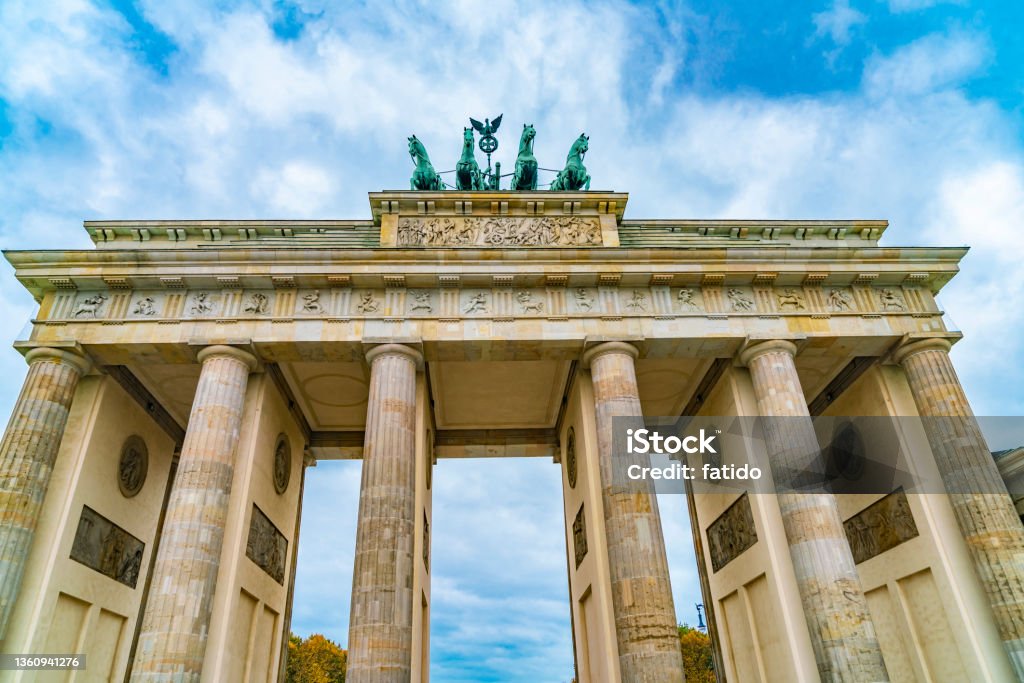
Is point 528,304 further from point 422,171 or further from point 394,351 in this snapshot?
point 422,171

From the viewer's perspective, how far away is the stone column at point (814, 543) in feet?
40.3

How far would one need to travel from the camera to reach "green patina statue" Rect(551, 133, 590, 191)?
66.1 ft

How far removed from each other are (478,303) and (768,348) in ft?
24.5

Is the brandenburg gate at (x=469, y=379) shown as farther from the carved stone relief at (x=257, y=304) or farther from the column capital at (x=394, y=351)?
the carved stone relief at (x=257, y=304)

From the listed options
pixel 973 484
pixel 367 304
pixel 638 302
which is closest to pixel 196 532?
pixel 367 304

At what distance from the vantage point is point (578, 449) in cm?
1778

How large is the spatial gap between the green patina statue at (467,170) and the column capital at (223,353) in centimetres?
870

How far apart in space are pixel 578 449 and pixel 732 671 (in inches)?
289

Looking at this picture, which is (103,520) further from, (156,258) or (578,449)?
(578,449)

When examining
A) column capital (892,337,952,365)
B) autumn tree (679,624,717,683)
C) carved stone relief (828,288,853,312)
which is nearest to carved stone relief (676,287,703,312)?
carved stone relief (828,288,853,312)

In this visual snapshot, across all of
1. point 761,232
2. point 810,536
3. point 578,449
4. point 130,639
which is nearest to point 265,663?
point 130,639

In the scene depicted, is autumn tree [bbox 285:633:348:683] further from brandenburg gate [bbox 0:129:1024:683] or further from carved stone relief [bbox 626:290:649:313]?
carved stone relief [bbox 626:290:649:313]

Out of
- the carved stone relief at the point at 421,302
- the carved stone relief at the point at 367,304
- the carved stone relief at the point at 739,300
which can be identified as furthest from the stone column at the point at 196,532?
the carved stone relief at the point at 739,300

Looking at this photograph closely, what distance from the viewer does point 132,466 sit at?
17281mm
